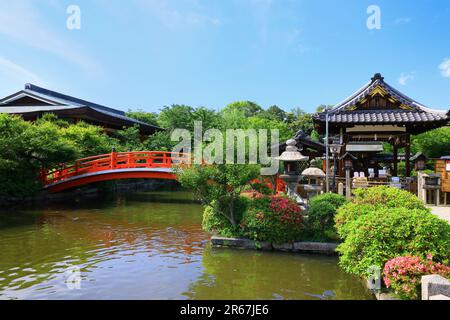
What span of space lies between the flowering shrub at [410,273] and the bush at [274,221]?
3884mm

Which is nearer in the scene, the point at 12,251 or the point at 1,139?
the point at 12,251

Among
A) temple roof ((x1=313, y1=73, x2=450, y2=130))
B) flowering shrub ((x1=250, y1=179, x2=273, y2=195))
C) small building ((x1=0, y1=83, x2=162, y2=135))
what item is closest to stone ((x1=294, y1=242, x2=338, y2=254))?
flowering shrub ((x1=250, y1=179, x2=273, y2=195))

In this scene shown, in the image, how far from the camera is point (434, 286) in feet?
14.7

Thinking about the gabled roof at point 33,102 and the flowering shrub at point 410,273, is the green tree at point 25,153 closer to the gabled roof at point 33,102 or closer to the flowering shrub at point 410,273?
the gabled roof at point 33,102

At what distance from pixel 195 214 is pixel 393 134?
897 cm

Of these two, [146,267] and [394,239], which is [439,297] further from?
[146,267]

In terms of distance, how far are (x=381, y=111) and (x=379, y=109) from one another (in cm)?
16

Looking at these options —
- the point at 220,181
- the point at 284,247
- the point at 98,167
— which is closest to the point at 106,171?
the point at 98,167

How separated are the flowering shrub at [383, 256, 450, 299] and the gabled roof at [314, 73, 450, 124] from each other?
29.1 ft

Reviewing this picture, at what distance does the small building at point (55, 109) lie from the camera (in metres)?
25.6

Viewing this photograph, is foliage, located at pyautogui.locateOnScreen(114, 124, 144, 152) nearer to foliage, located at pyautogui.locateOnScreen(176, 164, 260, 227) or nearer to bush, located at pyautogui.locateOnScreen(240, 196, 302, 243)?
foliage, located at pyautogui.locateOnScreen(176, 164, 260, 227)

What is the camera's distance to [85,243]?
10227 millimetres
